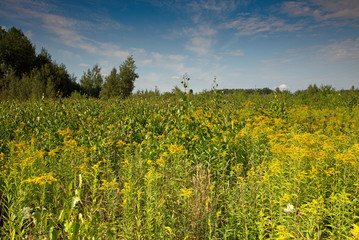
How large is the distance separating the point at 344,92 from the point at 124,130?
12.9 meters

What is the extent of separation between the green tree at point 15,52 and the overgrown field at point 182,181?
30.8 metres

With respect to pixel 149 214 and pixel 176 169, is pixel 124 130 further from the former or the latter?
pixel 149 214

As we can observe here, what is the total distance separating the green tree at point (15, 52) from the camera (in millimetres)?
30453

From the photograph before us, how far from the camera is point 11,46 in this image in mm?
30812

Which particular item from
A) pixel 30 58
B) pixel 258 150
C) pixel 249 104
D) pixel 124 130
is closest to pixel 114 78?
pixel 30 58

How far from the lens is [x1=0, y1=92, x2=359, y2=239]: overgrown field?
207cm

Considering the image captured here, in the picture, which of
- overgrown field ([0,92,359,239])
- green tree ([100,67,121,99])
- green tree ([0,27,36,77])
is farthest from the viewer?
green tree ([100,67,121,99])

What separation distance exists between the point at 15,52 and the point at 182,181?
3835 cm

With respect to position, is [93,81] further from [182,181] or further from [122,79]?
[182,181]

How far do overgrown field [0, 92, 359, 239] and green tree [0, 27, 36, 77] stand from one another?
101ft

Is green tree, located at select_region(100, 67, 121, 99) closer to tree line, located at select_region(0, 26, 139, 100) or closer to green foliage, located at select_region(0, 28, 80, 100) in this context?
tree line, located at select_region(0, 26, 139, 100)

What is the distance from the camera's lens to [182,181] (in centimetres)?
330

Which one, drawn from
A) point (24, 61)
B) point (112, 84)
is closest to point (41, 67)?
point (24, 61)

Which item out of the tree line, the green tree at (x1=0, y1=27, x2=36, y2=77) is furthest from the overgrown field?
the green tree at (x1=0, y1=27, x2=36, y2=77)
